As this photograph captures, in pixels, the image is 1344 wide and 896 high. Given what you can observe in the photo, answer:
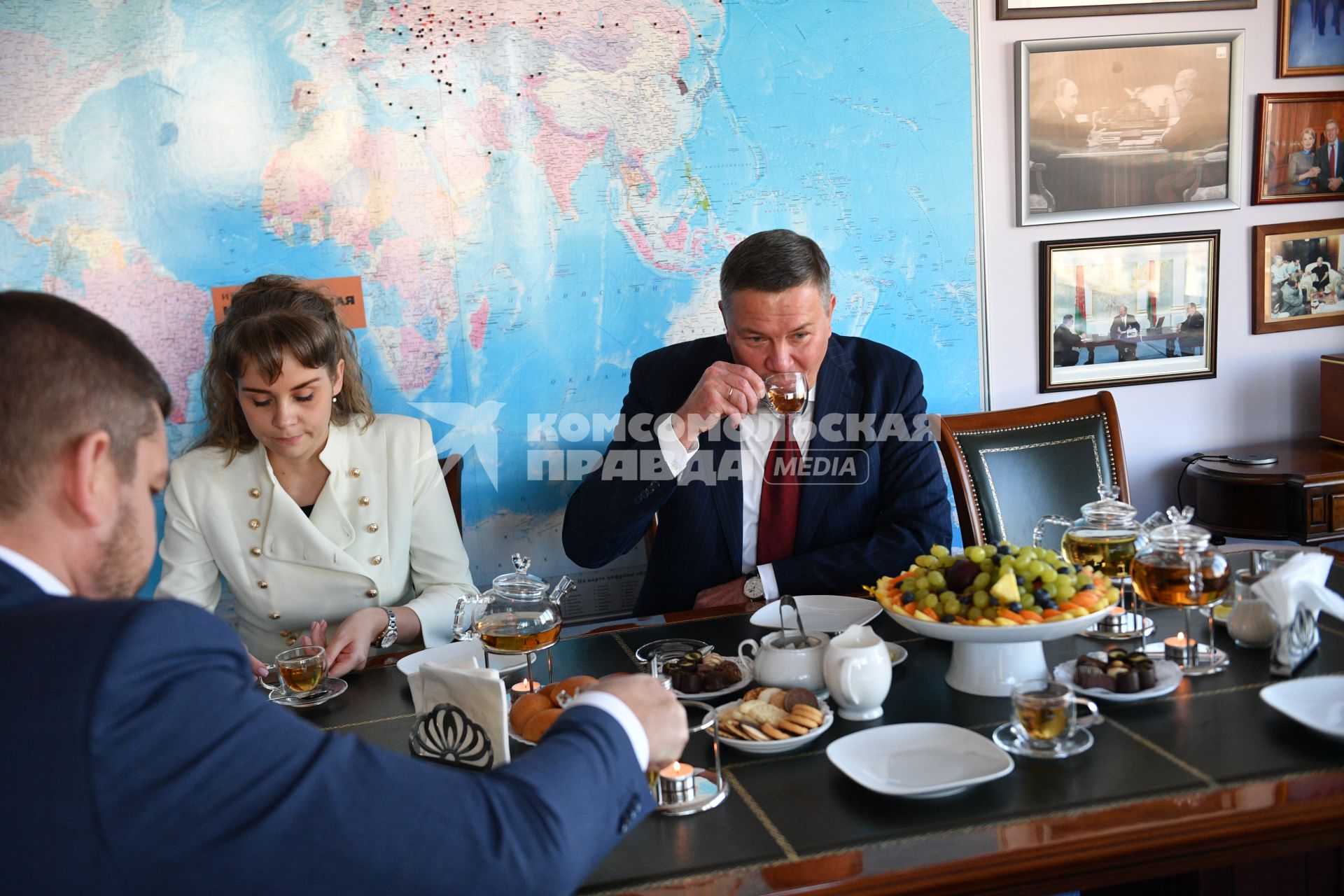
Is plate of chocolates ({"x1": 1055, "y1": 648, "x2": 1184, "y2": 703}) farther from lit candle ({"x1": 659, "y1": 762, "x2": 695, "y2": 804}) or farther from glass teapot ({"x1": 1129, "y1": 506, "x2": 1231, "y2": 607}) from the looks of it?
lit candle ({"x1": 659, "y1": 762, "x2": 695, "y2": 804})

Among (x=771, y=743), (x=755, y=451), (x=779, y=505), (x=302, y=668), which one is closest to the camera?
(x=771, y=743)

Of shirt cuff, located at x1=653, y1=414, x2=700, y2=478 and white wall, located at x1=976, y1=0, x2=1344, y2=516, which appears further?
white wall, located at x1=976, y1=0, x2=1344, y2=516

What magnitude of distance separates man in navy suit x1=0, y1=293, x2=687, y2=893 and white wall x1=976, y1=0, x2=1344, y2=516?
2944mm

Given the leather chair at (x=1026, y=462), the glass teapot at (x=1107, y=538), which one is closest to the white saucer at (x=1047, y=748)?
the glass teapot at (x=1107, y=538)

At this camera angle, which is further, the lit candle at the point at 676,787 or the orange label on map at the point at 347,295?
the orange label on map at the point at 347,295

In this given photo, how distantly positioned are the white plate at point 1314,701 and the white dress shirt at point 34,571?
5.07 ft

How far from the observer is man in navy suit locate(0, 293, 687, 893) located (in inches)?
35.8

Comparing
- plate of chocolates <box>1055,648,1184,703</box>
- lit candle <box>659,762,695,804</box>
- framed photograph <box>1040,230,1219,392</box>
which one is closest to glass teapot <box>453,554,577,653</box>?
lit candle <box>659,762,695,804</box>

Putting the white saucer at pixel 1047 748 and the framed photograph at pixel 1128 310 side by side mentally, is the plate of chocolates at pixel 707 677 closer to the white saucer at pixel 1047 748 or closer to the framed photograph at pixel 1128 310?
the white saucer at pixel 1047 748

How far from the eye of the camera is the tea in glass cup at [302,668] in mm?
1918

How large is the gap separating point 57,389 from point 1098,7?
355 centimetres

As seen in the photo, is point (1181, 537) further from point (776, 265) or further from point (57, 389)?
point (57, 389)

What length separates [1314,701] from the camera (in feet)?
5.16

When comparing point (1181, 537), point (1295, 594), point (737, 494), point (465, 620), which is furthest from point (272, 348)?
point (1295, 594)
